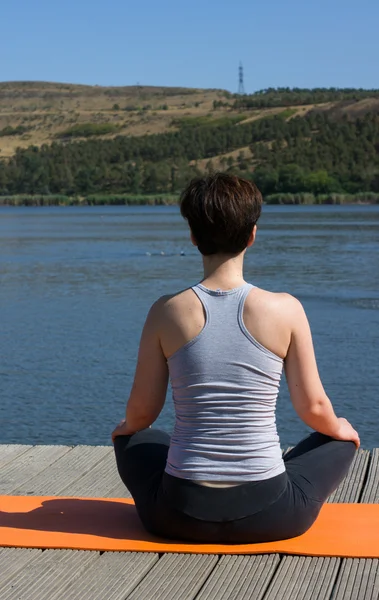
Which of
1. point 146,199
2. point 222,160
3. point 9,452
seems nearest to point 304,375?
→ point 9,452

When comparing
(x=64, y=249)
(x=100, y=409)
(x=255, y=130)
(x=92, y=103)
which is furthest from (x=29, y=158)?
(x=100, y=409)

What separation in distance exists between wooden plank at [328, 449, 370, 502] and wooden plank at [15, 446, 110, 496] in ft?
3.50

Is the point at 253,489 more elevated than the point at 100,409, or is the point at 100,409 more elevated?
the point at 253,489

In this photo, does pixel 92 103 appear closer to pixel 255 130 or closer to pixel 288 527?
pixel 255 130

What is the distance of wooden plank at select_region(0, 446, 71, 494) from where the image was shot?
4.14 m

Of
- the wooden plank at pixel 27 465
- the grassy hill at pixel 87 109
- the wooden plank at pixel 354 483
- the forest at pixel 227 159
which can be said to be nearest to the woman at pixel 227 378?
the wooden plank at pixel 354 483

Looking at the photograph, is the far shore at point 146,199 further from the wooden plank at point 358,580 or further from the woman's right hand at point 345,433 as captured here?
the wooden plank at point 358,580

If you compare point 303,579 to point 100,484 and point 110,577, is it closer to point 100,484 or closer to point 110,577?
point 110,577

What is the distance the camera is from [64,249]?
2775cm

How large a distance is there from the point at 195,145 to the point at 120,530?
92.8m

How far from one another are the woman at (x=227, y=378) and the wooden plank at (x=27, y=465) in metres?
1.13

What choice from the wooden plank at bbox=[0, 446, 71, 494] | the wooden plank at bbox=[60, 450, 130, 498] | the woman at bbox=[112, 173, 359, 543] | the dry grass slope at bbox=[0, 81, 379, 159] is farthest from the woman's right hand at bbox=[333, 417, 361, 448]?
the dry grass slope at bbox=[0, 81, 379, 159]

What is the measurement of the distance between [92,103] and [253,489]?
471 feet

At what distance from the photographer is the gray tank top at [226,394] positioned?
303 centimetres
